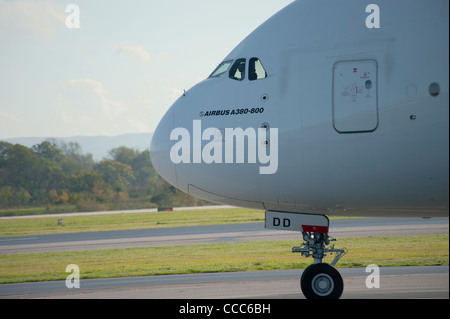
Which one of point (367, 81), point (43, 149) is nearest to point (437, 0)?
point (367, 81)

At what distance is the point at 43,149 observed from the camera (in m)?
66.1

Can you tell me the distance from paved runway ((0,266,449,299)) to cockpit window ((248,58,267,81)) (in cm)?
494

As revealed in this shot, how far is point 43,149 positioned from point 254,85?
61118mm

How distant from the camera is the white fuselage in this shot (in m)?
7.75

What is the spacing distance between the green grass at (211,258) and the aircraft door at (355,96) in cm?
942

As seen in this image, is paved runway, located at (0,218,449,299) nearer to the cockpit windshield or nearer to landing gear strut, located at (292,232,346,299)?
landing gear strut, located at (292,232,346,299)

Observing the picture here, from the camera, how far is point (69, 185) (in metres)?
51.7

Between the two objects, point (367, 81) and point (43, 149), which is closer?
point (367, 81)

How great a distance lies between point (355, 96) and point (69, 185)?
46.6 metres

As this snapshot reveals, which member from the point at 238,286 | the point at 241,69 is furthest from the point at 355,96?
the point at 238,286

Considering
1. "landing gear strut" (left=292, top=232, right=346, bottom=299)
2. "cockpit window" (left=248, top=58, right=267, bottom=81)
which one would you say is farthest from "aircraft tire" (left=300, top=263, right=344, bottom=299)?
"cockpit window" (left=248, top=58, right=267, bottom=81)

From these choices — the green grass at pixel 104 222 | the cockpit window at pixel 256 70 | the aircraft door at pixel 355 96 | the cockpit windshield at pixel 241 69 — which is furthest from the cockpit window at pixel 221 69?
the green grass at pixel 104 222

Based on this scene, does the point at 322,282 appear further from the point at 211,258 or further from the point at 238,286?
the point at 211,258

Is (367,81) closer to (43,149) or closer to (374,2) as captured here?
(374,2)
